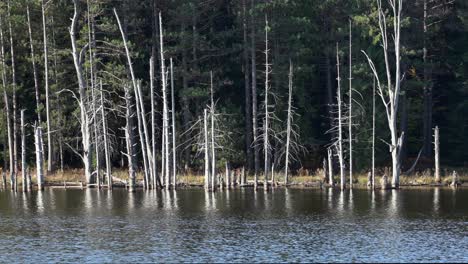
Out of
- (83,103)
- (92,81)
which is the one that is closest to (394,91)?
(92,81)

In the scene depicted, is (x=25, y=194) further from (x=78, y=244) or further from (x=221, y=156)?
(x=78, y=244)

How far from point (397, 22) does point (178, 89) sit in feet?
59.6

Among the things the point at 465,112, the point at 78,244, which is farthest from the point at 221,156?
the point at 78,244

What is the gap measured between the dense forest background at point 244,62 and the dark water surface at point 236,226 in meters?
10.6

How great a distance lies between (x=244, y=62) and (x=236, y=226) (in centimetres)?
2794

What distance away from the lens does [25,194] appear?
53.0 metres

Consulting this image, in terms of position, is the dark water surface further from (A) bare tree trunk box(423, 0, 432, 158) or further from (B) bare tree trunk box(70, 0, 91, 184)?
(A) bare tree trunk box(423, 0, 432, 158)

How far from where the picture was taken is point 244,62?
215 ft

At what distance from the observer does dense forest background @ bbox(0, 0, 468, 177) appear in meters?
61.3

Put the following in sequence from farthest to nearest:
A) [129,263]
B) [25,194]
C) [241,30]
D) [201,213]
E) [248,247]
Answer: [241,30] → [25,194] → [201,213] → [248,247] → [129,263]

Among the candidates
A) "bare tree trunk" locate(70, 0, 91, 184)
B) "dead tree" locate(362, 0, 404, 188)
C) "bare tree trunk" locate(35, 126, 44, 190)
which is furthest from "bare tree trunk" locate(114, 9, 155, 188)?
"dead tree" locate(362, 0, 404, 188)

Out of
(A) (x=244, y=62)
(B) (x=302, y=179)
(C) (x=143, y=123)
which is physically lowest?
(B) (x=302, y=179)

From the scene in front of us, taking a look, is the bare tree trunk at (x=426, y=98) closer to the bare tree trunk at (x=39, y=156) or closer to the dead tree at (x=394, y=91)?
the dead tree at (x=394, y=91)

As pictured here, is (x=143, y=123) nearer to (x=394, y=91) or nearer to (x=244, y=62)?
(x=244, y=62)
